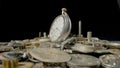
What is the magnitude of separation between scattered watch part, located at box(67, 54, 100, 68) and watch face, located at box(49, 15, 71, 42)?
329 millimetres

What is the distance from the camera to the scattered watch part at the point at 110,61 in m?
1.04

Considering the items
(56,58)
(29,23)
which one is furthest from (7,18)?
(56,58)

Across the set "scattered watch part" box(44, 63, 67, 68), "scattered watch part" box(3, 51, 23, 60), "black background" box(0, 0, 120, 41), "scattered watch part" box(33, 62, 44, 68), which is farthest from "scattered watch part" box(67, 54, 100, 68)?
"black background" box(0, 0, 120, 41)

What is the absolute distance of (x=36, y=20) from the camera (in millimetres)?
2213

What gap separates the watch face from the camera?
4.76 feet

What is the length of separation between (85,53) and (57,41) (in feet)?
1.03

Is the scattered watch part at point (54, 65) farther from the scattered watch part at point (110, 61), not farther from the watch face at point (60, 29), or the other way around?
the watch face at point (60, 29)

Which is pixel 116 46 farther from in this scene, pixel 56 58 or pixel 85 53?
pixel 56 58

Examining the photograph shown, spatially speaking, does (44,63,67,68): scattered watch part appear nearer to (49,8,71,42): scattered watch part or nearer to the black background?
(49,8,71,42): scattered watch part

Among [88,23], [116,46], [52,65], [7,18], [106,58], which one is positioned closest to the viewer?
[52,65]

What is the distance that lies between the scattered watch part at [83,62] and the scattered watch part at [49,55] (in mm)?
37

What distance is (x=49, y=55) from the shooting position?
1.12 meters

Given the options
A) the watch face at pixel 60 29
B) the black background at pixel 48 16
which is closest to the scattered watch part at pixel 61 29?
the watch face at pixel 60 29

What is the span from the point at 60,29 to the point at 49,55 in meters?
0.41
